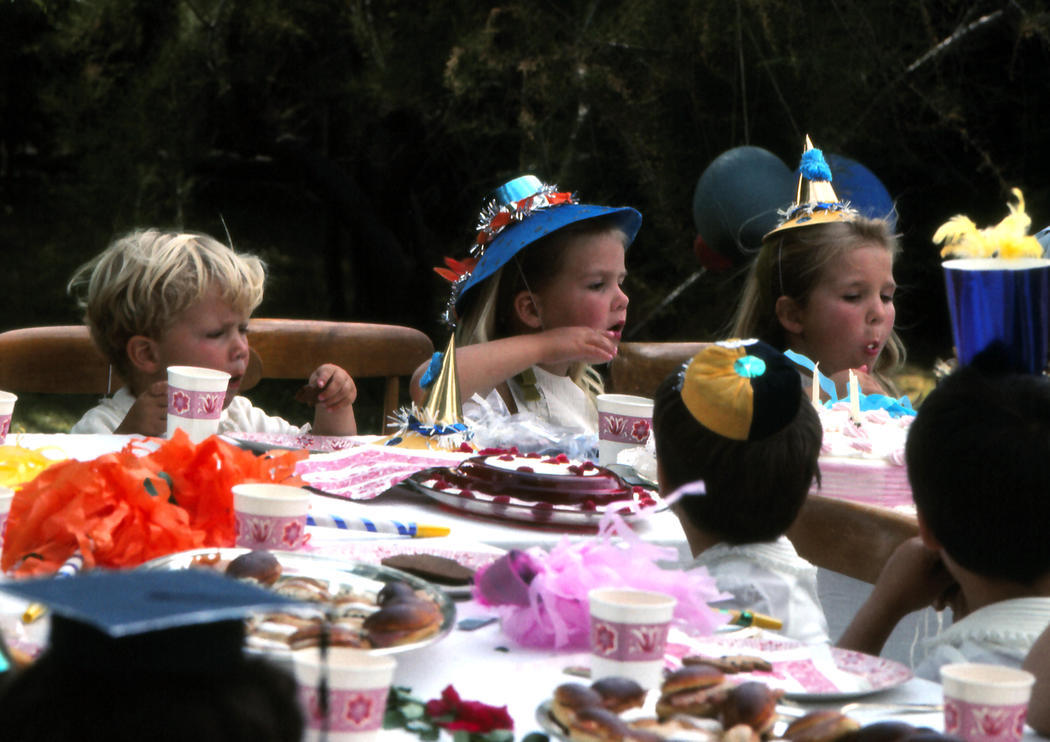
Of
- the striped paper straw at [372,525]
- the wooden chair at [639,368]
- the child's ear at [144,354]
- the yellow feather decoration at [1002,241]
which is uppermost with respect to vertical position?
the yellow feather decoration at [1002,241]

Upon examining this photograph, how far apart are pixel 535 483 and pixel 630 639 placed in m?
0.86

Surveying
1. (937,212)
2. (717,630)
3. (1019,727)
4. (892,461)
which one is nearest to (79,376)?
(892,461)

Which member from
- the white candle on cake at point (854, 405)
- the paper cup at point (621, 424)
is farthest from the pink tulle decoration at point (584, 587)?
the white candle on cake at point (854, 405)

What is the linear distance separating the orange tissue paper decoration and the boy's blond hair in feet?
5.02

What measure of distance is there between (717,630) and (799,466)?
52 centimetres

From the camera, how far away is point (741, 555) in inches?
71.3

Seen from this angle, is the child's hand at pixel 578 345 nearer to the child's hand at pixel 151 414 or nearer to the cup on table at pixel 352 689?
the child's hand at pixel 151 414

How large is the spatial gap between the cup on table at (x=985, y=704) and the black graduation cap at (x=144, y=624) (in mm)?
624

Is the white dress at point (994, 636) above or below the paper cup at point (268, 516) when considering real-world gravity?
below

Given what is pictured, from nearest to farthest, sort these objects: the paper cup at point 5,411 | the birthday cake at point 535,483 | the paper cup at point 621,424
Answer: the birthday cake at point 535,483, the paper cup at point 5,411, the paper cup at point 621,424

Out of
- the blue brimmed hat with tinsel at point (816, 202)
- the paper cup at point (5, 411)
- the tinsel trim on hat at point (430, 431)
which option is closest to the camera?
the paper cup at point (5, 411)

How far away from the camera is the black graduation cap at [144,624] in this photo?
586 millimetres

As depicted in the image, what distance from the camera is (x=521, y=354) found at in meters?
3.28

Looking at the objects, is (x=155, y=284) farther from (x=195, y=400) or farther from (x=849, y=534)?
(x=849, y=534)
